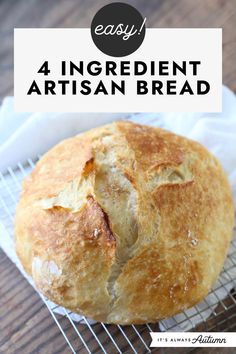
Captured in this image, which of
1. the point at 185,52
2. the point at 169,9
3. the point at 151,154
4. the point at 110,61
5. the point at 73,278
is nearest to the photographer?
the point at 73,278

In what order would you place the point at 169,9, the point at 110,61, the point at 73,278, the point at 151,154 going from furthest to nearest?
the point at 169,9
the point at 110,61
the point at 151,154
the point at 73,278

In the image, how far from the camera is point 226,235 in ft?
4.83

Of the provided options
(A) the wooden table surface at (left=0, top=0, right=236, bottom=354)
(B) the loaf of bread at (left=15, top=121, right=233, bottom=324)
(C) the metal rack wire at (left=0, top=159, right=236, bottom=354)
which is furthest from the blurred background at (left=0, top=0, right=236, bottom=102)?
(C) the metal rack wire at (left=0, top=159, right=236, bottom=354)

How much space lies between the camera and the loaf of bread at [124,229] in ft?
4.35

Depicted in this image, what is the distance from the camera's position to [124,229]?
4.45ft

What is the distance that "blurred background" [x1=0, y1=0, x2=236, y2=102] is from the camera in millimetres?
2068

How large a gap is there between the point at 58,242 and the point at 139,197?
204 mm

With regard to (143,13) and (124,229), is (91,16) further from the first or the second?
(124,229)

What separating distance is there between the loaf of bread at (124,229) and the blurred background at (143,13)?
2.36 feet

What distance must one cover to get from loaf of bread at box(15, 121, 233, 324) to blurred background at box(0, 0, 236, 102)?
718 millimetres

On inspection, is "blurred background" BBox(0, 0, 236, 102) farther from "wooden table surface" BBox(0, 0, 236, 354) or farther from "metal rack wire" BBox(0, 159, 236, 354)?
"metal rack wire" BBox(0, 159, 236, 354)

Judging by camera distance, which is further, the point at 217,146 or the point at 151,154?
the point at 217,146

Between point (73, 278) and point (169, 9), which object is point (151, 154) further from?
point (169, 9)

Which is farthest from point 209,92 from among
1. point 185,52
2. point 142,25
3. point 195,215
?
point 195,215
